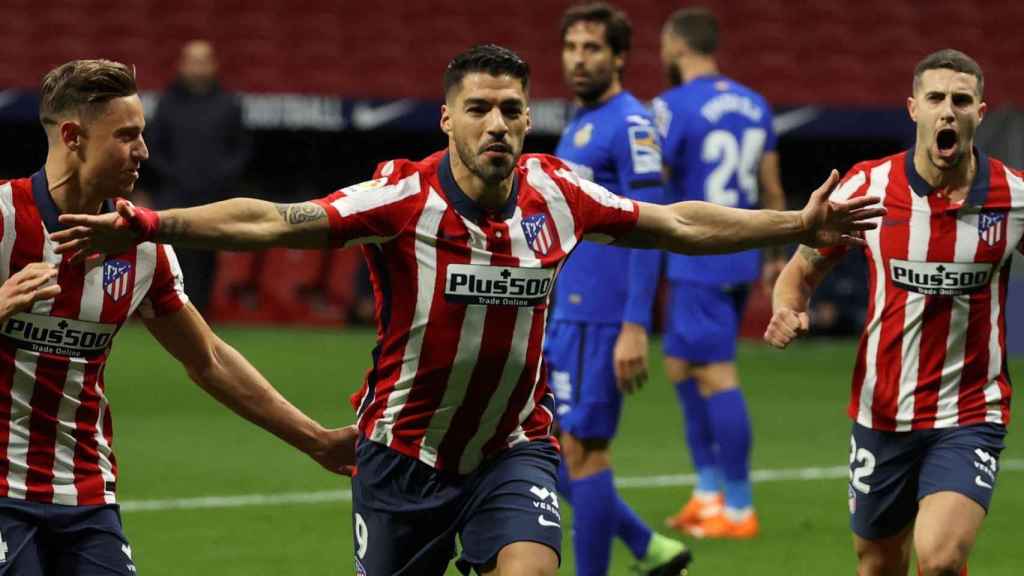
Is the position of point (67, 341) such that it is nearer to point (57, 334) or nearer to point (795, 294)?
point (57, 334)

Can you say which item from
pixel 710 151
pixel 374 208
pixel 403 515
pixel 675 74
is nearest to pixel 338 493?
pixel 710 151

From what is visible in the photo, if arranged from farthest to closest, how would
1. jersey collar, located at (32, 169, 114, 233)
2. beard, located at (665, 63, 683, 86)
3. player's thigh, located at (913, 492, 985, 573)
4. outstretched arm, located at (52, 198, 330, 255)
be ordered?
beard, located at (665, 63, 683, 86), player's thigh, located at (913, 492, 985, 573), jersey collar, located at (32, 169, 114, 233), outstretched arm, located at (52, 198, 330, 255)

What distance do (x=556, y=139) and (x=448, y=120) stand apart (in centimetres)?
1212

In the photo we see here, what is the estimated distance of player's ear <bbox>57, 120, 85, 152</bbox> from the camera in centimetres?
434

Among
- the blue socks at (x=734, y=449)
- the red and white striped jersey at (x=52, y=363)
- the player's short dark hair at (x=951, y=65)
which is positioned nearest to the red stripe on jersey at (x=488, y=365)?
the red and white striped jersey at (x=52, y=363)

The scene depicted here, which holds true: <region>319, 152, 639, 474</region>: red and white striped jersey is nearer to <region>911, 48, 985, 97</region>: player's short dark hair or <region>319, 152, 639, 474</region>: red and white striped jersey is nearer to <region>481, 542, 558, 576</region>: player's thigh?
<region>481, 542, 558, 576</region>: player's thigh

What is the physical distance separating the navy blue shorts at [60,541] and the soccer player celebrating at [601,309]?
7.77 ft

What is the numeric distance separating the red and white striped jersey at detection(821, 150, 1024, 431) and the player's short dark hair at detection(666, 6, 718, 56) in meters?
2.86

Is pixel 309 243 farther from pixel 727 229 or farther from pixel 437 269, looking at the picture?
pixel 727 229

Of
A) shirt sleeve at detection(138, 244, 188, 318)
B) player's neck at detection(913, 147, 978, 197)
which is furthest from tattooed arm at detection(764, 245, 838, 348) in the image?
shirt sleeve at detection(138, 244, 188, 318)

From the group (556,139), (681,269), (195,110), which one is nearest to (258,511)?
(681,269)

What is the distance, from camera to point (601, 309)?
6.61m

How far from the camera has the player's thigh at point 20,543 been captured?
419 centimetres

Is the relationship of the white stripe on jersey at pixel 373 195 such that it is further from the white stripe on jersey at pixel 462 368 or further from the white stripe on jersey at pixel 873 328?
the white stripe on jersey at pixel 873 328
